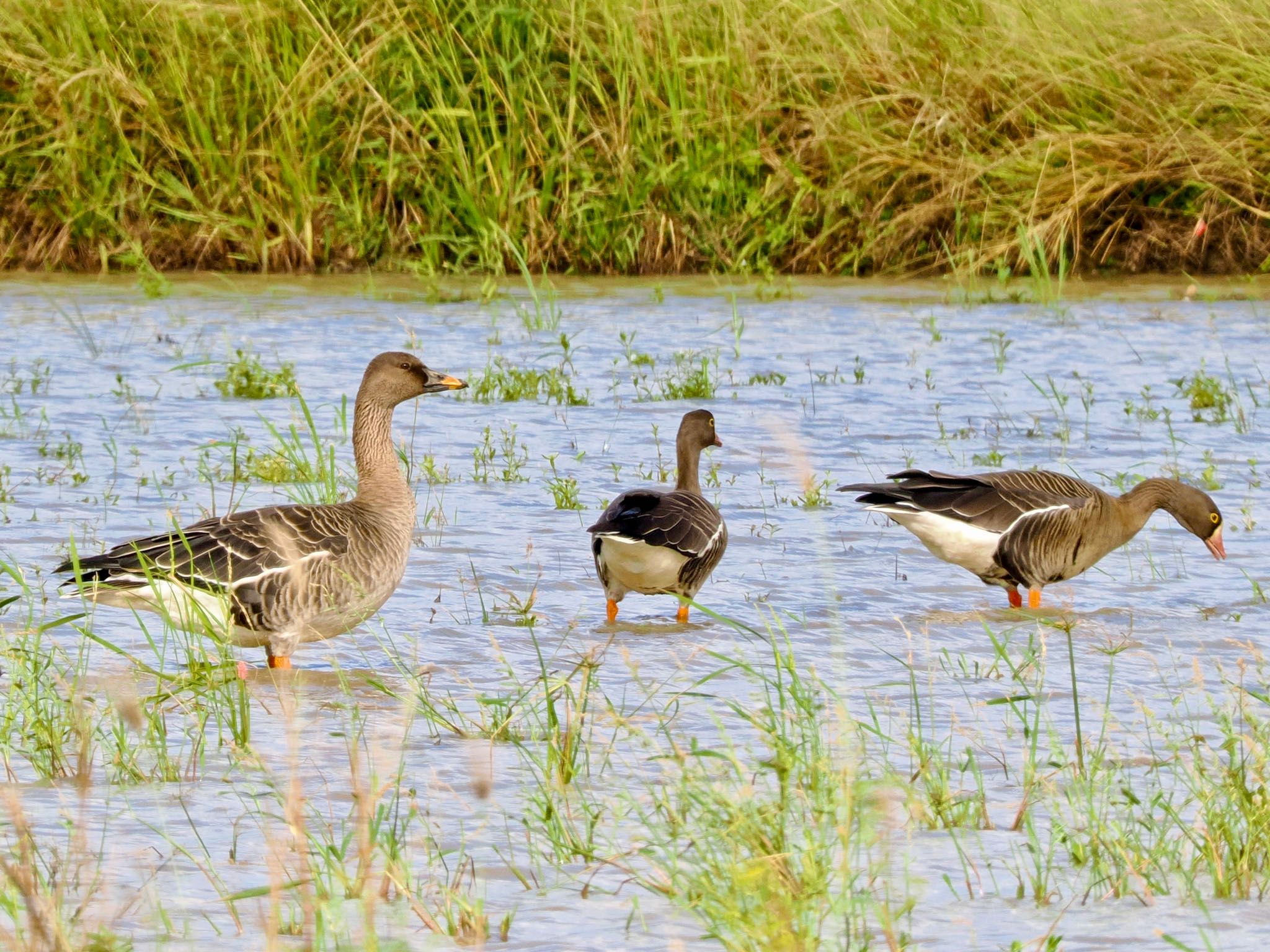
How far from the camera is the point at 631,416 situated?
37.6ft

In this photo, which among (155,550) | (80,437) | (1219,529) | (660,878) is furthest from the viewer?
(80,437)

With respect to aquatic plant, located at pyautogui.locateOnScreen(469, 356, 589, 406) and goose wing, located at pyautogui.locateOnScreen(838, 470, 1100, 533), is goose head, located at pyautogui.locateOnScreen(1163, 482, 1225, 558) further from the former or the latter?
aquatic plant, located at pyautogui.locateOnScreen(469, 356, 589, 406)

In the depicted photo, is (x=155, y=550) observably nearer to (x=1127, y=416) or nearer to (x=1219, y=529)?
(x=1219, y=529)

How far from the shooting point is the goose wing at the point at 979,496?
7.67 meters

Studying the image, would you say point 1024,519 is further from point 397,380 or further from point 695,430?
Answer: point 397,380

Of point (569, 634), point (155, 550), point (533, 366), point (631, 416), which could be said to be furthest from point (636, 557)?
point (533, 366)

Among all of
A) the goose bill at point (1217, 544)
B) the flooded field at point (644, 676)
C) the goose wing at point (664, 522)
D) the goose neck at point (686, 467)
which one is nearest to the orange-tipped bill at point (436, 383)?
the flooded field at point (644, 676)

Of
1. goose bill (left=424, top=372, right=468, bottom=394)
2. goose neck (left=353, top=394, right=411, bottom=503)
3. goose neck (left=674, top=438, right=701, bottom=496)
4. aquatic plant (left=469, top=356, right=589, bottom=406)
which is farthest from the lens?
aquatic plant (left=469, top=356, right=589, bottom=406)

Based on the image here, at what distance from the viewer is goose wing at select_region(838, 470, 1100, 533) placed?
7672 mm

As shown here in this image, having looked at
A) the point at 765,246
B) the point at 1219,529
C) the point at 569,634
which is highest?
the point at 765,246

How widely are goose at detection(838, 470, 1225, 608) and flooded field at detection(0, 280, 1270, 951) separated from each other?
224mm

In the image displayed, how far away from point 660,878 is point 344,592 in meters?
2.42

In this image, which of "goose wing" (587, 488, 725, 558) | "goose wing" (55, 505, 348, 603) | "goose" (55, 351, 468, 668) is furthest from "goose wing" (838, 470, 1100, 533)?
"goose wing" (55, 505, 348, 603)

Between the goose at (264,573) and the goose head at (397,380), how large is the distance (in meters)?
0.79
